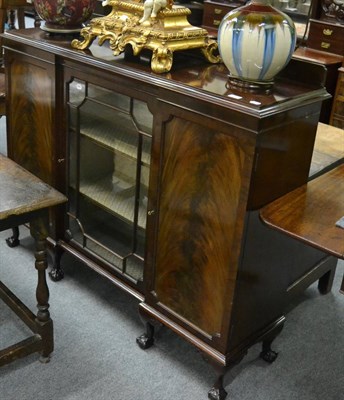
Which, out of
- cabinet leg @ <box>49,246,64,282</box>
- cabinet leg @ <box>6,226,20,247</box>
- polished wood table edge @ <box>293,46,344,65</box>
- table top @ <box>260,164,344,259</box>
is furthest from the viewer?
polished wood table edge @ <box>293,46,344,65</box>

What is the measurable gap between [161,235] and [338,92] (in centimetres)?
231

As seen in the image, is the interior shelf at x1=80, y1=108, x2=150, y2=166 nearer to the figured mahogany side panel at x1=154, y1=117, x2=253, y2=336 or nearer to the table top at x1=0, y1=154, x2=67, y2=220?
the figured mahogany side panel at x1=154, y1=117, x2=253, y2=336

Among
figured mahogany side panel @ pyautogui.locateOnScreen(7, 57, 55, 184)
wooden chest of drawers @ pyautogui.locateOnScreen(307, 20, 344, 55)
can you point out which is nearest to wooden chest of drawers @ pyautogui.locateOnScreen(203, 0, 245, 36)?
wooden chest of drawers @ pyautogui.locateOnScreen(307, 20, 344, 55)

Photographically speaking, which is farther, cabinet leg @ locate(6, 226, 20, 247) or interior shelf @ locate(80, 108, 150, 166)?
cabinet leg @ locate(6, 226, 20, 247)

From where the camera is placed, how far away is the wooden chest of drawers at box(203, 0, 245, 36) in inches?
158

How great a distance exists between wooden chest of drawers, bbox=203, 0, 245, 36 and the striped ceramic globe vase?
2.71 metres

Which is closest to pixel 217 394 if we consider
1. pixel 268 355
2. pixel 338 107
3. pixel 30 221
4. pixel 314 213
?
pixel 268 355

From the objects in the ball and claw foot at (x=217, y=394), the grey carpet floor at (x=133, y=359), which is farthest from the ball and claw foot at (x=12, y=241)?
the ball and claw foot at (x=217, y=394)

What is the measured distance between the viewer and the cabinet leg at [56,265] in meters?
2.17

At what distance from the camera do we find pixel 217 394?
65.6 inches

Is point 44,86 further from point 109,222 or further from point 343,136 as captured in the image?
point 343,136

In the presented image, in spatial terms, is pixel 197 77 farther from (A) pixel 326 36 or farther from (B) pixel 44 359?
(A) pixel 326 36

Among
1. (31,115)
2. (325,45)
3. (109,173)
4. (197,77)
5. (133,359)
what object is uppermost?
(197,77)

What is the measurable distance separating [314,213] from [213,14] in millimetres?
3064
